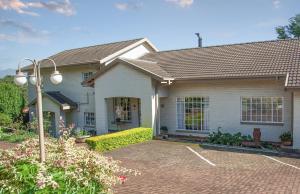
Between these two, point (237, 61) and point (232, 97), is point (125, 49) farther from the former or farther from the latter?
point (232, 97)

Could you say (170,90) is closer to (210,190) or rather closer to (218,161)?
(218,161)

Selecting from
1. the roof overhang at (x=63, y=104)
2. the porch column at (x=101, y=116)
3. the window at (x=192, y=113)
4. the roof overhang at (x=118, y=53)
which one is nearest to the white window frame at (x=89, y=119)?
the roof overhang at (x=63, y=104)

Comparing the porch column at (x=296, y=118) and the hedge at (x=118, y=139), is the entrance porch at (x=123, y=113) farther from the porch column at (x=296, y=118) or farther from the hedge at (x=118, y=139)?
the porch column at (x=296, y=118)

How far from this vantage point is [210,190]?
10.2m

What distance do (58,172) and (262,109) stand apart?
1390 cm

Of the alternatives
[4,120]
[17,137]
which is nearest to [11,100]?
[4,120]

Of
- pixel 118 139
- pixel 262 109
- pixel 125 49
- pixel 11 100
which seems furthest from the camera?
pixel 11 100

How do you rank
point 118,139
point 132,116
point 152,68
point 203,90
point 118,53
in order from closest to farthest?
point 118,139
point 203,90
point 152,68
point 132,116
point 118,53

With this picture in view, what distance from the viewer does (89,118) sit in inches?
1073

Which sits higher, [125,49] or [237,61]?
[125,49]

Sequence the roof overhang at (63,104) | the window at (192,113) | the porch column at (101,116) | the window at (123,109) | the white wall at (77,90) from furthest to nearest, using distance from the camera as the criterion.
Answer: the white wall at (77,90) < the roof overhang at (63,104) < the window at (123,109) < the porch column at (101,116) < the window at (192,113)

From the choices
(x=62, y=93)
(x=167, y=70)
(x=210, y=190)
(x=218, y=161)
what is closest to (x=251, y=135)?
(x=218, y=161)

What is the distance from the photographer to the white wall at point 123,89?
2059cm

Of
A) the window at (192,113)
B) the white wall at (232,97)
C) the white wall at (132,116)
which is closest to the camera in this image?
the white wall at (232,97)
